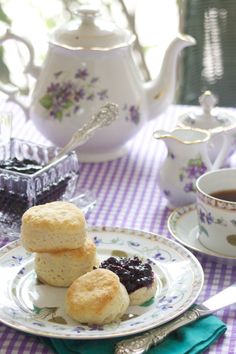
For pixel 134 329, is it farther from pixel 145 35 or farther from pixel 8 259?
pixel 145 35

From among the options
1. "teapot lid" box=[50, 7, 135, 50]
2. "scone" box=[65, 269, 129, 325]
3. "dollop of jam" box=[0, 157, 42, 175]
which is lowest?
"dollop of jam" box=[0, 157, 42, 175]

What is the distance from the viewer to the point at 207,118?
5.20ft

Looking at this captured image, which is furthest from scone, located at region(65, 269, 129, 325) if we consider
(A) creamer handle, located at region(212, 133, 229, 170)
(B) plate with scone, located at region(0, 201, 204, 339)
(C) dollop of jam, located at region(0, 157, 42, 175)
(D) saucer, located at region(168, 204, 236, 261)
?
(A) creamer handle, located at region(212, 133, 229, 170)

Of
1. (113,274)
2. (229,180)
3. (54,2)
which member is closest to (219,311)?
(113,274)

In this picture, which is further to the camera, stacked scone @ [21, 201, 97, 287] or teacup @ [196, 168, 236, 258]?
teacup @ [196, 168, 236, 258]

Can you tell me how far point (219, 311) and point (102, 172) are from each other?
20.9 inches

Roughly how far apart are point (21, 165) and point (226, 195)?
34 cm

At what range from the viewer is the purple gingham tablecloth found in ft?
3.48

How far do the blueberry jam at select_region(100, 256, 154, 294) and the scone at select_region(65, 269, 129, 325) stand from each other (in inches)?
0.9

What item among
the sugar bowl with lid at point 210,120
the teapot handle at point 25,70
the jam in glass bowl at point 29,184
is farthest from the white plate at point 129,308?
the teapot handle at point 25,70

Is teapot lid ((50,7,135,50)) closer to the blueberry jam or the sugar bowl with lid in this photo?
the sugar bowl with lid

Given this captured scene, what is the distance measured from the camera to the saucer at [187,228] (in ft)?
4.13

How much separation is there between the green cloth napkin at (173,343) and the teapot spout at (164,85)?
26.6 inches

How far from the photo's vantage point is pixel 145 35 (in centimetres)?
335
